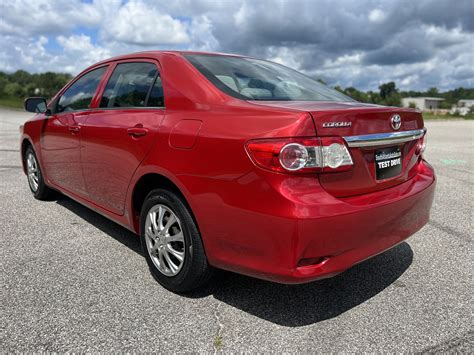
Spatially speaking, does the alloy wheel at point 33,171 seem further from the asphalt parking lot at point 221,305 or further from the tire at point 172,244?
the tire at point 172,244

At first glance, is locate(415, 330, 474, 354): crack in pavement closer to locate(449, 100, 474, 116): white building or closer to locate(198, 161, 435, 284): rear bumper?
locate(198, 161, 435, 284): rear bumper

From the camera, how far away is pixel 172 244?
9.48ft

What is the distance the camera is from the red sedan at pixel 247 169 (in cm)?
220

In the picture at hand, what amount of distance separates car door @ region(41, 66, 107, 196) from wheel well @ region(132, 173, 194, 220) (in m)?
0.96

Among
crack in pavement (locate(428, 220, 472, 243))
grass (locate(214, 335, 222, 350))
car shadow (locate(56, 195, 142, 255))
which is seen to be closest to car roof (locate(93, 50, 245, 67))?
car shadow (locate(56, 195, 142, 255))

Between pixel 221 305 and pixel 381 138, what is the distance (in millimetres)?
1450

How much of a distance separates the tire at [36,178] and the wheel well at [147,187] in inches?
93.4

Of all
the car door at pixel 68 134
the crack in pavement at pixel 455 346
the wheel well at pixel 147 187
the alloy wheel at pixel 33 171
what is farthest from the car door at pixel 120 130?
the crack in pavement at pixel 455 346

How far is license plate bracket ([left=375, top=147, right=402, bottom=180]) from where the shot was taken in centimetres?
255

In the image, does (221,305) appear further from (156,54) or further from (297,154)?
(156,54)

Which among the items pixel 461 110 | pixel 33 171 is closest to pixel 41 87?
pixel 33 171

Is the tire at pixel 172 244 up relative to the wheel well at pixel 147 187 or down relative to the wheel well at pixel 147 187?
down

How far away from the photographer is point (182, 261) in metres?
2.77

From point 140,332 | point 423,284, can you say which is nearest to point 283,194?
point 140,332
